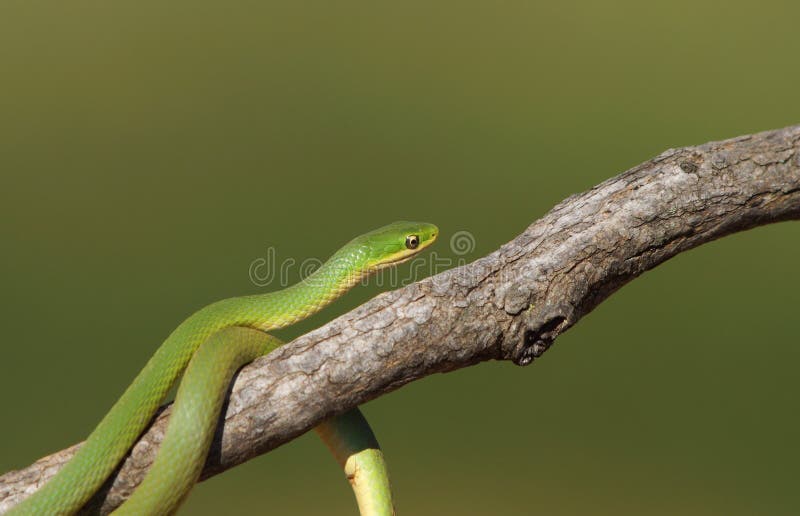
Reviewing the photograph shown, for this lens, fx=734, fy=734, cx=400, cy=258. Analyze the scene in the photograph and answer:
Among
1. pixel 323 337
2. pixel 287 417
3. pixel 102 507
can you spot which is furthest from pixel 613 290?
pixel 102 507

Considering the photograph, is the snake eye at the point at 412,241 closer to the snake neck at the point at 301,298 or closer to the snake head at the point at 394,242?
the snake head at the point at 394,242

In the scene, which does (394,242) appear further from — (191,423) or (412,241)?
(191,423)

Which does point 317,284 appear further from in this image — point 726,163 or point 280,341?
point 726,163

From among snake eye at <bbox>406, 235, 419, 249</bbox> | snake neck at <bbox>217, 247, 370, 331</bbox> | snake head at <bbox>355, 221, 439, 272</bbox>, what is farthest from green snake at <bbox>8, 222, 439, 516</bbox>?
snake eye at <bbox>406, 235, 419, 249</bbox>

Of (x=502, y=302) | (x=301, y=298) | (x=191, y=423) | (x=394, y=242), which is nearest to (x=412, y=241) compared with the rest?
(x=394, y=242)

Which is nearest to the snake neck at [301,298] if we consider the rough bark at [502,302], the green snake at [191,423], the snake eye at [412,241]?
the green snake at [191,423]

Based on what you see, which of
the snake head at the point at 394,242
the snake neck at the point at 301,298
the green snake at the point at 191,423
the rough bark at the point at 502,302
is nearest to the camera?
the green snake at the point at 191,423

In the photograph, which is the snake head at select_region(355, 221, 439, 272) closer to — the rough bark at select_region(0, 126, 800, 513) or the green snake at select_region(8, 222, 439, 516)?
the green snake at select_region(8, 222, 439, 516)
